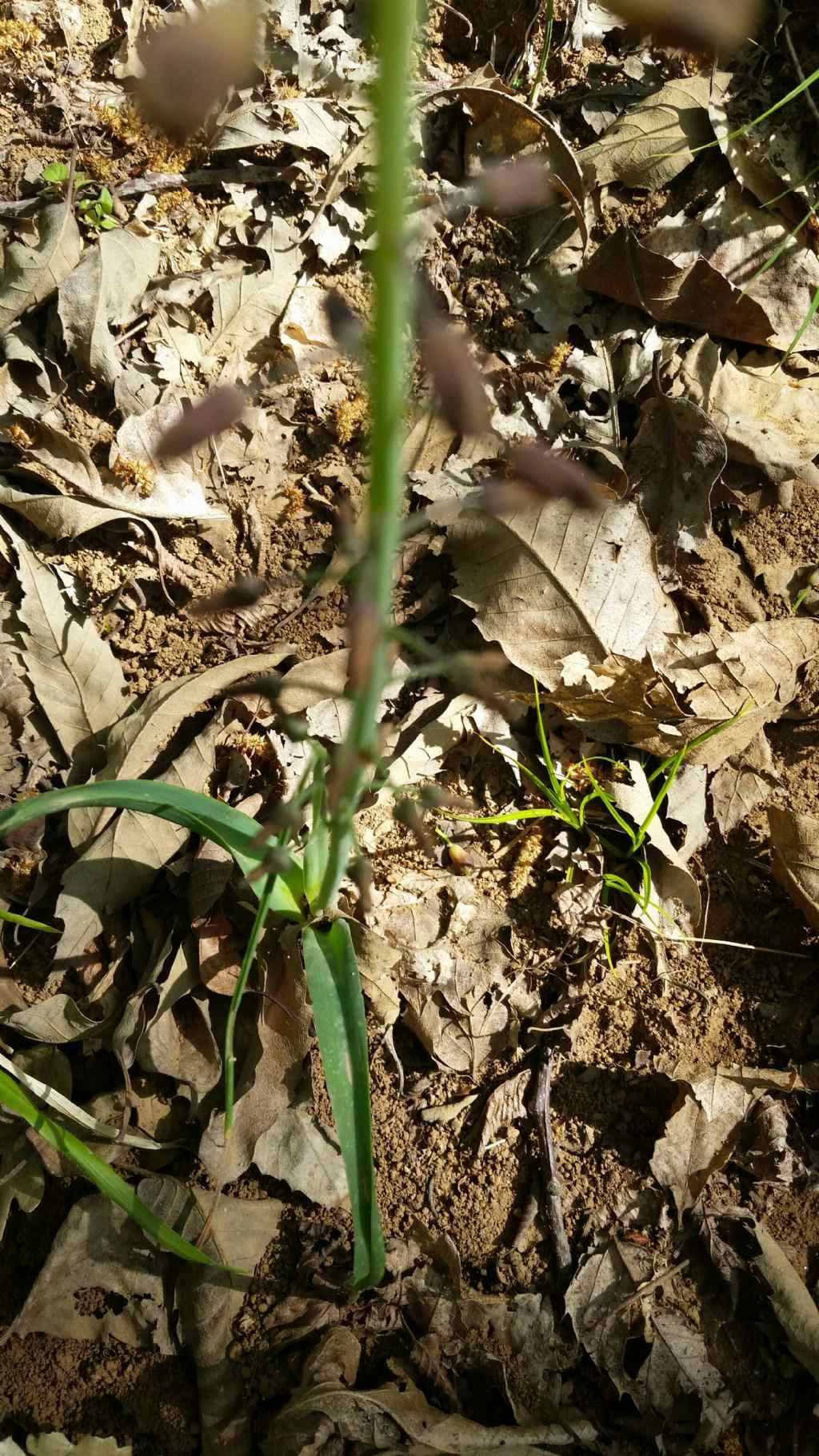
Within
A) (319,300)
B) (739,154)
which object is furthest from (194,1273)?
(739,154)

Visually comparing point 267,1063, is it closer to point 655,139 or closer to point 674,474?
point 674,474

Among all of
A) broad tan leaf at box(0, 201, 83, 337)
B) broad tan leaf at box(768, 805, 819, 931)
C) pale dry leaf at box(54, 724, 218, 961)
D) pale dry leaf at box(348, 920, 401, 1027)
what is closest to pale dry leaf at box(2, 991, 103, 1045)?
pale dry leaf at box(54, 724, 218, 961)

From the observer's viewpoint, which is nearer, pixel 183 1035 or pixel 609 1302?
pixel 609 1302

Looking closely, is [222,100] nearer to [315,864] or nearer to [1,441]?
[1,441]

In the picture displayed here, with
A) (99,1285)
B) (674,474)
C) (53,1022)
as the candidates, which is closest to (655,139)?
(674,474)

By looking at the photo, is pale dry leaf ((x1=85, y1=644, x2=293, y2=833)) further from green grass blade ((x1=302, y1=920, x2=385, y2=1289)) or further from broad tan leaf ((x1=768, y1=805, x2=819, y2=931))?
broad tan leaf ((x1=768, y1=805, x2=819, y2=931))
